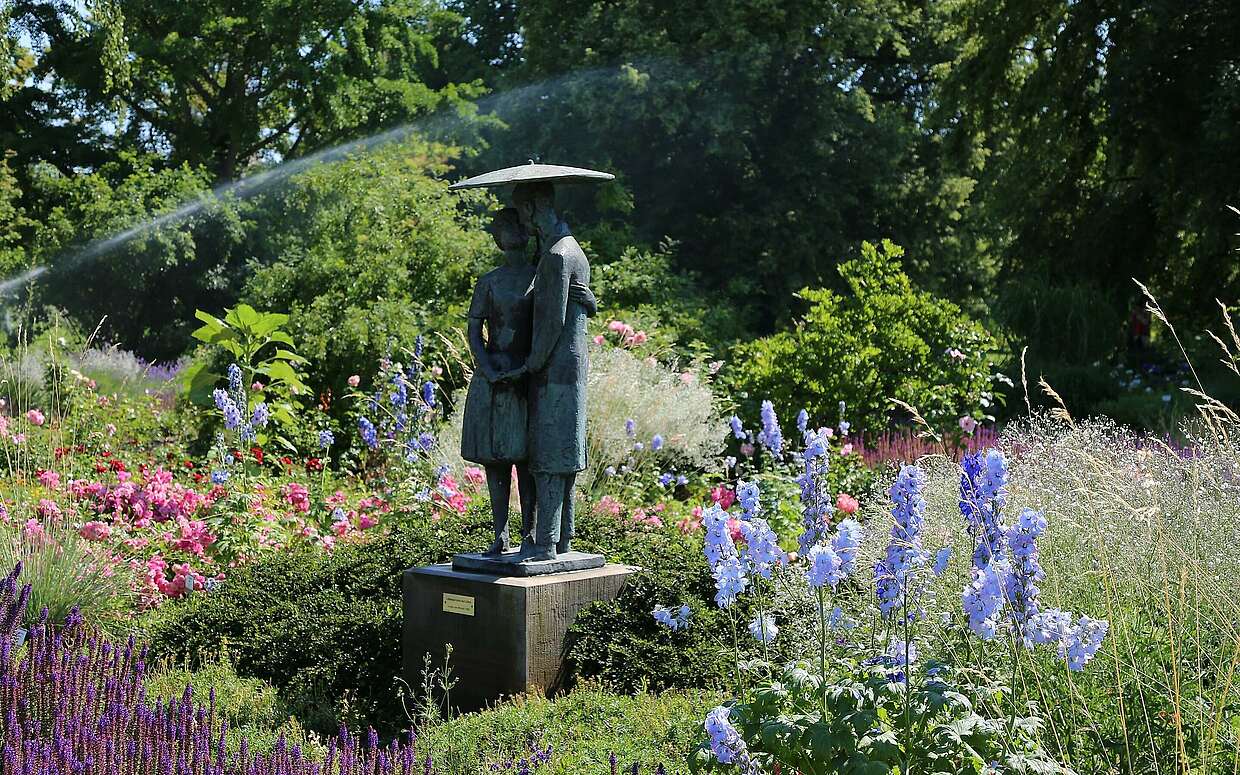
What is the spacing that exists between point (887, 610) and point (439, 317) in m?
10.4

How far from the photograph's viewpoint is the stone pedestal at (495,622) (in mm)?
5141

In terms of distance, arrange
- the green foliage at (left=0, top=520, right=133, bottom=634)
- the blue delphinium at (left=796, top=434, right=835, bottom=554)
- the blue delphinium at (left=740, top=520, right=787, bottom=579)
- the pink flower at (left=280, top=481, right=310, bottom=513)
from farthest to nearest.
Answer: the pink flower at (left=280, top=481, right=310, bottom=513) → the green foliage at (left=0, top=520, right=133, bottom=634) → the blue delphinium at (left=796, top=434, right=835, bottom=554) → the blue delphinium at (left=740, top=520, right=787, bottom=579)

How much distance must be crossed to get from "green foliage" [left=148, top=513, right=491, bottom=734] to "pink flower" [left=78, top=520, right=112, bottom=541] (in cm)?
76

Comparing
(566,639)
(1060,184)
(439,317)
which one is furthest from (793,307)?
(566,639)

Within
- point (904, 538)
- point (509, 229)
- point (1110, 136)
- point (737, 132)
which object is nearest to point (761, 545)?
point (904, 538)

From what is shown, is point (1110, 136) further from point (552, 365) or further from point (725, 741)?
point (725, 741)

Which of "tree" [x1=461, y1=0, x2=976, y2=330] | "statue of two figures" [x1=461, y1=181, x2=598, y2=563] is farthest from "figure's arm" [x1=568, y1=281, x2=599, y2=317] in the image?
"tree" [x1=461, y1=0, x2=976, y2=330]

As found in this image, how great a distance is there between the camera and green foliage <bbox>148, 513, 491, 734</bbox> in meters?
5.58

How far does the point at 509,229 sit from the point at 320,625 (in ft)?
6.63

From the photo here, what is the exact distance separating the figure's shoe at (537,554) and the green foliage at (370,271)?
615cm

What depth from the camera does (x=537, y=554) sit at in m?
5.42

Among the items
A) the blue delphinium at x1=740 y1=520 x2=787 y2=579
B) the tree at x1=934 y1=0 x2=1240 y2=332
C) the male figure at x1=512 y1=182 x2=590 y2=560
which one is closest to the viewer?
the blue delphinium at x1=740 y1=520 x2=787 y2=579

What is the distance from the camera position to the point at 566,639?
5.28 m

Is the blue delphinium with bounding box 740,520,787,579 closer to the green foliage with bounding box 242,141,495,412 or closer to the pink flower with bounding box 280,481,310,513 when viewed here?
the pink flower with bounding box 280,481,310,513
